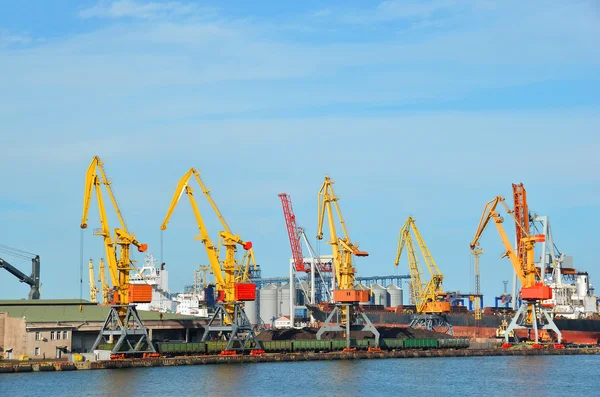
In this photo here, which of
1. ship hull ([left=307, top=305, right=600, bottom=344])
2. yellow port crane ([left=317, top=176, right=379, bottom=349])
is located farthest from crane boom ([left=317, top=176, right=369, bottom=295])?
ship hull ([left=307, top=305, right=600, bottom=344])

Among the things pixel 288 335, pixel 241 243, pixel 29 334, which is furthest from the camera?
pixel 288 335

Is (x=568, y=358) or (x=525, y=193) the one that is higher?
(x=525, y=193)

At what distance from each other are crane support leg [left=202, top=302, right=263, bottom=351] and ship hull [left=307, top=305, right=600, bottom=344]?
1798 inches

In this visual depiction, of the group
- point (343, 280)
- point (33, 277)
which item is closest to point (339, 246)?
point (343, 280)

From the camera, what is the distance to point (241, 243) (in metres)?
98.4

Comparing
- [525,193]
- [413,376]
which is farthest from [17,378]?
[525,193]

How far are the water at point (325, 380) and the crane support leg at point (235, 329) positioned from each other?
4553 mm

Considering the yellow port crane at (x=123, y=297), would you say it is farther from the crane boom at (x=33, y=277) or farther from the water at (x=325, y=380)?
the crane boom at (x=33, y=277)

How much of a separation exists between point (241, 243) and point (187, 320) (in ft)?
34.7

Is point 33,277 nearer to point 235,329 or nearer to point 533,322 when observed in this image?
point 235,329

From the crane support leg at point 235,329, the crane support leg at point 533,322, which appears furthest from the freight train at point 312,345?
the crane support leg at point 533,322

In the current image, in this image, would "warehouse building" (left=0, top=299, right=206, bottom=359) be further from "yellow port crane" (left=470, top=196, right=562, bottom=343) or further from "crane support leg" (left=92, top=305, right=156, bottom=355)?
"yellow port crane" (left=470, top=196, right=562, bottom=343)

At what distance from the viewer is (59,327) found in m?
91.7

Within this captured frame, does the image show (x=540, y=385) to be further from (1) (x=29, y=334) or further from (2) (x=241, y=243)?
(1) (x=29, y=334)
